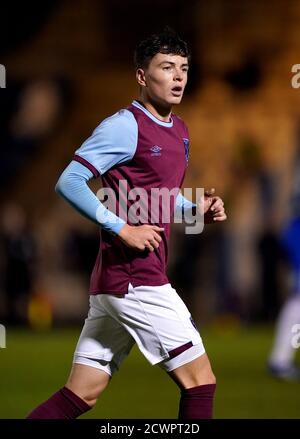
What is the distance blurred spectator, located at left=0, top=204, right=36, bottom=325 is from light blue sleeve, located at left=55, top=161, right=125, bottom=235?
13.6 metres

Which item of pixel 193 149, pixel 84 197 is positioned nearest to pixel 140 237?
pixel 84 197

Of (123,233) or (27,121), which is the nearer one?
(123,233)

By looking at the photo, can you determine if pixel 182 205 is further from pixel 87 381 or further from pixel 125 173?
pixel 87 381

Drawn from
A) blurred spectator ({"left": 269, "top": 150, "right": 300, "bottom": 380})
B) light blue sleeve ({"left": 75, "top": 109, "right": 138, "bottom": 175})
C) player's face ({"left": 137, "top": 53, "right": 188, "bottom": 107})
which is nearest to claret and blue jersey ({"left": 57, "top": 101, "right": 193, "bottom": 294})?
light blue sleeve ({"left": 75, "top": 109, "right": 138, "bottom": 175})

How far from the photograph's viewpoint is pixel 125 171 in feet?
18.6

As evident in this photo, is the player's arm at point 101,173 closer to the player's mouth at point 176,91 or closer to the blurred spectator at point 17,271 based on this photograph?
the player's mouth at point 176,91

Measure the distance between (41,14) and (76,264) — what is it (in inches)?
206

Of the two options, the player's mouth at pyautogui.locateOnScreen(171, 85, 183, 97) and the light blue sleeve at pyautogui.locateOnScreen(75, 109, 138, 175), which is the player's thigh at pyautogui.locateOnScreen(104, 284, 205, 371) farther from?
the player's mouth at pyautogui.locateOnScreen(171, 85, 183, 97)

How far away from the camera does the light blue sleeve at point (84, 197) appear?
547 centimetres

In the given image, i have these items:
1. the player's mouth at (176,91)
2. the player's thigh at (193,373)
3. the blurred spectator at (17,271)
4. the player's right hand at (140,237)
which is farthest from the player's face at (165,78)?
the blurred spectator at (17,271)

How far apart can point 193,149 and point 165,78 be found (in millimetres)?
15576

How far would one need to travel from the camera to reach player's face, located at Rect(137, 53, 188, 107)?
5.75 meters

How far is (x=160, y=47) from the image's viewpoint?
19.0 feet
